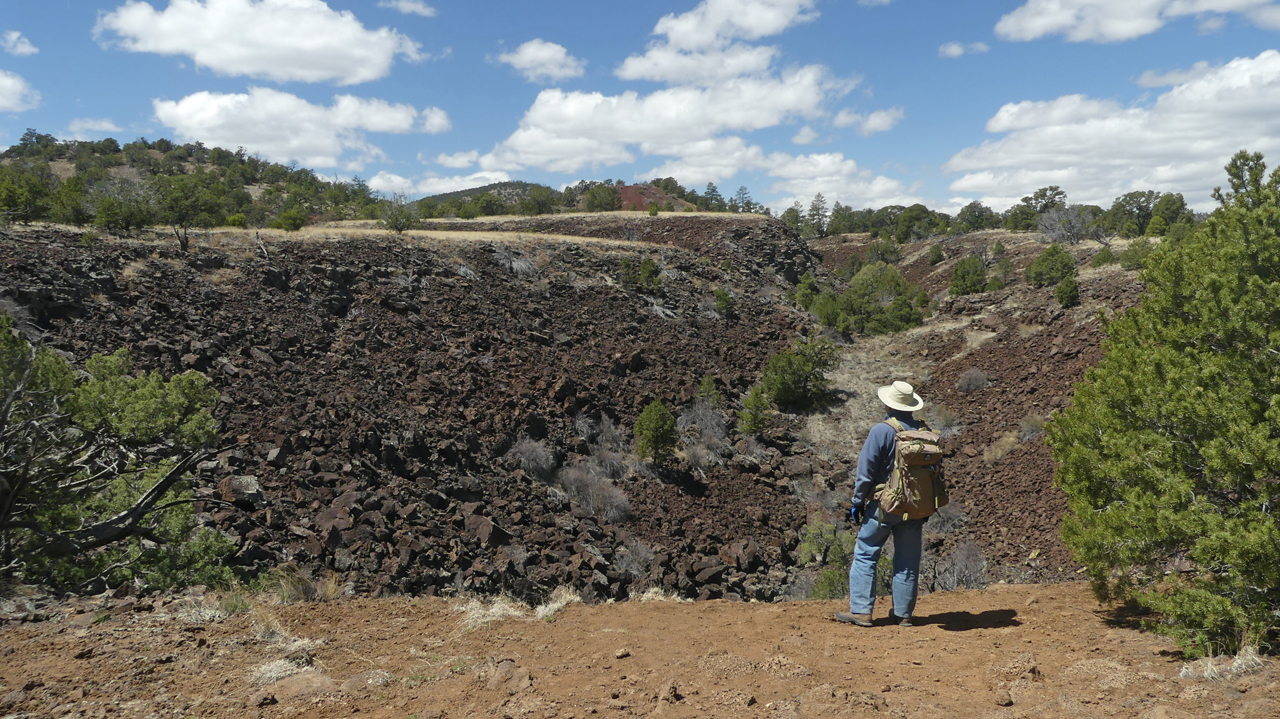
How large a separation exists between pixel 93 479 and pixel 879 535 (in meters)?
6.49

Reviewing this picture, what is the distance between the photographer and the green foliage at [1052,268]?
24781 millimetres

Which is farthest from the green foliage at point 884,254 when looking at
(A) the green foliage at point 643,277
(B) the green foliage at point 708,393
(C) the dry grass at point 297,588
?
(C) the dry grass at point 297,588

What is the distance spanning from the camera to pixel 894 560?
4.62 meters

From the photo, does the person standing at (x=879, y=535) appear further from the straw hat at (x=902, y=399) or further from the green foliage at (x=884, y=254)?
the green foliage at (x=884, y=254)

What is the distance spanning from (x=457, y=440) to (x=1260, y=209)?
38.6 ft

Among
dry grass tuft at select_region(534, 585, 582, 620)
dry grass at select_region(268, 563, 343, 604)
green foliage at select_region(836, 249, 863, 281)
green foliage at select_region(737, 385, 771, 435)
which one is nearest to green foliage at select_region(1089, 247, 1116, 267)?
green foliage at select_region(737, 385, 771, 435)

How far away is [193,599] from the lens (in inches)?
194

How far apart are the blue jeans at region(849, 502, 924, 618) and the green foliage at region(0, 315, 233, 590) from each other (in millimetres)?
5457

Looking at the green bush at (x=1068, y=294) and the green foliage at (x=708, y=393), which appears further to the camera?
the green bush at (x=1068, y=294)

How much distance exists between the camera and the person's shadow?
176 inches

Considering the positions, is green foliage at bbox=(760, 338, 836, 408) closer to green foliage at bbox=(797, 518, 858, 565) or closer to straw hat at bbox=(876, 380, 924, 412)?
green foliage at bbox=(797, 518, 858, 565)

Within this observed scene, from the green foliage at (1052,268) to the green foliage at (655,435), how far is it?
1944cm

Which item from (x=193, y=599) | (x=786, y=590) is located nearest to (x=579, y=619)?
(x=193, y=599)

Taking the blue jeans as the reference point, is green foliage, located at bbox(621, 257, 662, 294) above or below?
above
